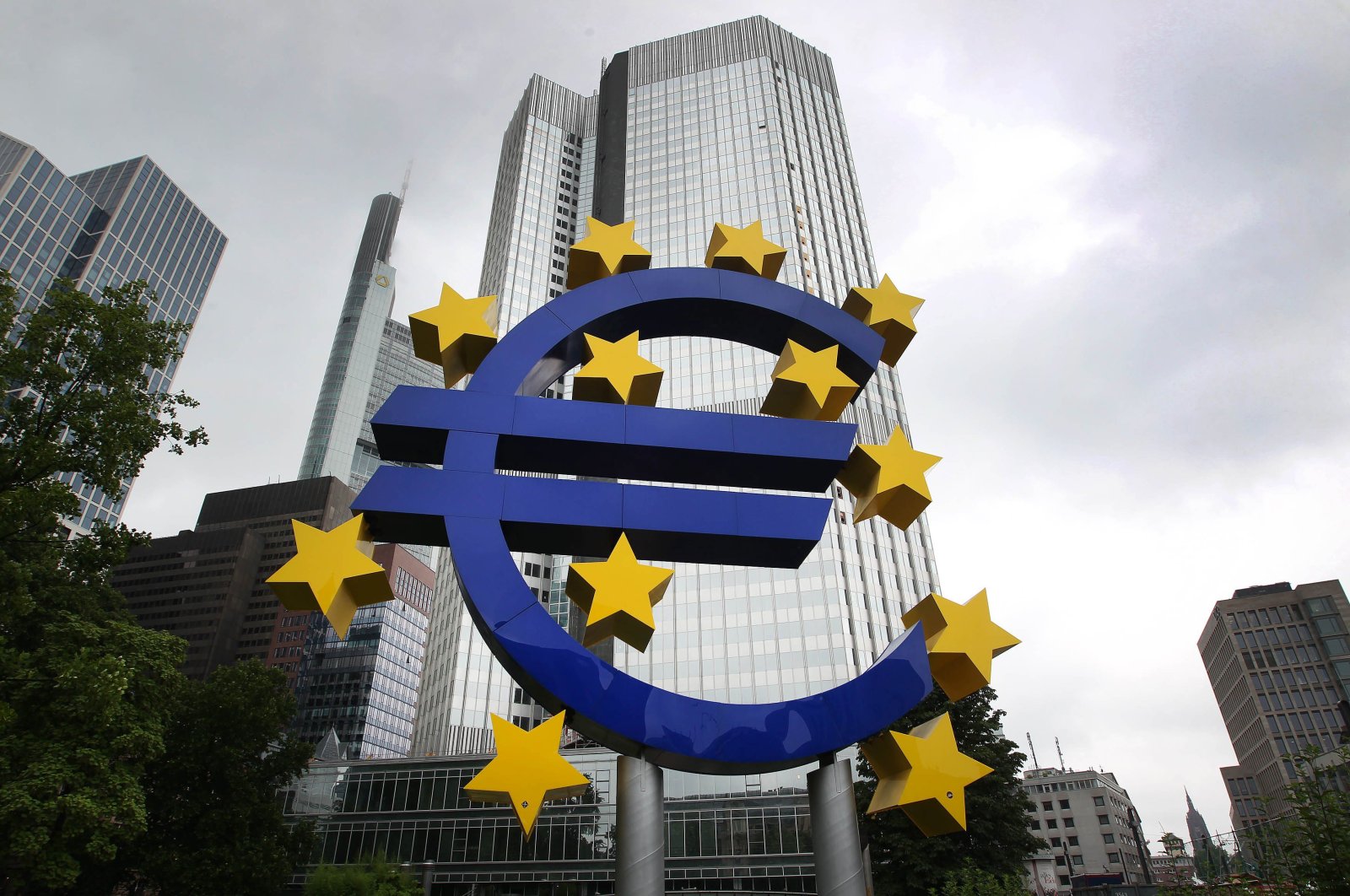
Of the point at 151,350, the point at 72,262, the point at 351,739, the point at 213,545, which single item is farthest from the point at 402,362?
the point at 151,350

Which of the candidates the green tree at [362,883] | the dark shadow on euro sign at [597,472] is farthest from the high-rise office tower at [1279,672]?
the dark shadow on euro sign at [597,472]

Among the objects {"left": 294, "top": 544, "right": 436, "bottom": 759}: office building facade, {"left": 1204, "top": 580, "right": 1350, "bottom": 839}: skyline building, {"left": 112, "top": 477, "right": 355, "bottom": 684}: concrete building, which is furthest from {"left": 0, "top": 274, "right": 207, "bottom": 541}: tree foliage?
{"left": 112, "top": 477, "right": 355, "bottom": 684}: concrete building

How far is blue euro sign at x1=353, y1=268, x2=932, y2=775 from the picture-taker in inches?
370

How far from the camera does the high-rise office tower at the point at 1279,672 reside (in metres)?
88.8

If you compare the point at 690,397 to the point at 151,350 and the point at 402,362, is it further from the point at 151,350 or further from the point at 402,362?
the point at 402,362

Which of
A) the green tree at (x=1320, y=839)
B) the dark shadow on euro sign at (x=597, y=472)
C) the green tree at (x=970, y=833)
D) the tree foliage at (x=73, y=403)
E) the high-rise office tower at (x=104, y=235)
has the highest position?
the high-rise office tower at (x=104, y=235)

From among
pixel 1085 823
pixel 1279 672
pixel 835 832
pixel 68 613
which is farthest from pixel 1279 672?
pixel 68 613

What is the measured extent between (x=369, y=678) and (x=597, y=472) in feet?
415

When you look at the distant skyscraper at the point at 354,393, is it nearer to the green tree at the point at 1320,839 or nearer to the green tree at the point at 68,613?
the green tree at the point at 68,613

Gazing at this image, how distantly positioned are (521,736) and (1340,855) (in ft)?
34.2

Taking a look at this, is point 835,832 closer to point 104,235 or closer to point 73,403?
point 73,403

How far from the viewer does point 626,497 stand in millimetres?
10797

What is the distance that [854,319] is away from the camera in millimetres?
12844

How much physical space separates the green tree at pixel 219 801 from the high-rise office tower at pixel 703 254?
117ft
